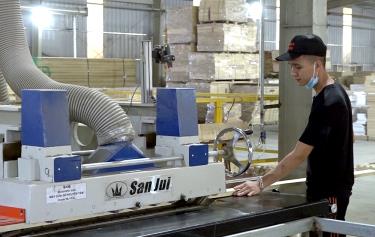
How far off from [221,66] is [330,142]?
8.10 m

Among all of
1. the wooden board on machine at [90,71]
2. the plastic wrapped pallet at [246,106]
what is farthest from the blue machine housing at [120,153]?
the wooden board on machine at [90,71]

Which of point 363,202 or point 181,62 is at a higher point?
point 181,62

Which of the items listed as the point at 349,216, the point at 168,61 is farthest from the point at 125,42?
the point at 168,61

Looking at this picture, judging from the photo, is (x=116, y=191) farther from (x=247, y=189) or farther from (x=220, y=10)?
(x=220, y=10)

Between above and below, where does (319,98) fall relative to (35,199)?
above

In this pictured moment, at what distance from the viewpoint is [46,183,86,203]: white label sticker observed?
7.77 ft

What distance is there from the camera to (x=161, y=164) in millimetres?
2863

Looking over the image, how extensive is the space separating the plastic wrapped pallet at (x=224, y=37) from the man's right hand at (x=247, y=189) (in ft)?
26.0

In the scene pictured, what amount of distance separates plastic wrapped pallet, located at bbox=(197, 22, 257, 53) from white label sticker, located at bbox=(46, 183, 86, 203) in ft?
29.0

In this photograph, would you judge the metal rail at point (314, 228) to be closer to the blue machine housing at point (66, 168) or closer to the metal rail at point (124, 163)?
the metal rail at point (124, 163)

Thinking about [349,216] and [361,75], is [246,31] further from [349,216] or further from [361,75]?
[361,75]

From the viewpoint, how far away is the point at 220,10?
11055 mm

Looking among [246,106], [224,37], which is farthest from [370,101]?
[224,37]

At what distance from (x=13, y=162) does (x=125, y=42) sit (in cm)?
2120
